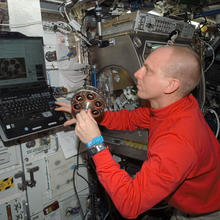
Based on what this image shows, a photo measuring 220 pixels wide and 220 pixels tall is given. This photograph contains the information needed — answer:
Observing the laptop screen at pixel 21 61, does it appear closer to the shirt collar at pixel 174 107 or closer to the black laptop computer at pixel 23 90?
the black laptop computer at pixel 23 90

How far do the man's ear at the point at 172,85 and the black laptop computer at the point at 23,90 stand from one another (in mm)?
786

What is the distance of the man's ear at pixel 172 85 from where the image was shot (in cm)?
122

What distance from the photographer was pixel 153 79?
1273 mm

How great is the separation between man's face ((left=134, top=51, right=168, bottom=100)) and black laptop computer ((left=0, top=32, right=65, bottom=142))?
650 millimetres

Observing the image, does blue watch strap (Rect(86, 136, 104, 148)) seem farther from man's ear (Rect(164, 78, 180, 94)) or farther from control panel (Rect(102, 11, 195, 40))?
control panel (Rect(102, 11, 195, 40))

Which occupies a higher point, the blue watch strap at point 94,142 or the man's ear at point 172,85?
the man's ear at point 172,85

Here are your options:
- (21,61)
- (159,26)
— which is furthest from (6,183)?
(159,26)

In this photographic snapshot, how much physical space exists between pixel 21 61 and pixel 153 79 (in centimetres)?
93

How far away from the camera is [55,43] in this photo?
182 centimetres

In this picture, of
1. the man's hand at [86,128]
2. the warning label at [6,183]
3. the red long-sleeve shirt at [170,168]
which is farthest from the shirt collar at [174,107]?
the warning label at [6,183]

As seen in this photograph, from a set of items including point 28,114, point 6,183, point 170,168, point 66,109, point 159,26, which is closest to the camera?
point 170,168

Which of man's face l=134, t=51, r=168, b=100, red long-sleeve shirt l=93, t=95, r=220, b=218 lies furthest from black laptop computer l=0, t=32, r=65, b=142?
man's face l=134, t=51, r=168, b=100

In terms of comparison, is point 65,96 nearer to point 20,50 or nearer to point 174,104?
point 20,50

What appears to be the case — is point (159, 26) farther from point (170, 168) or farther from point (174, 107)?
point (170, 168)
